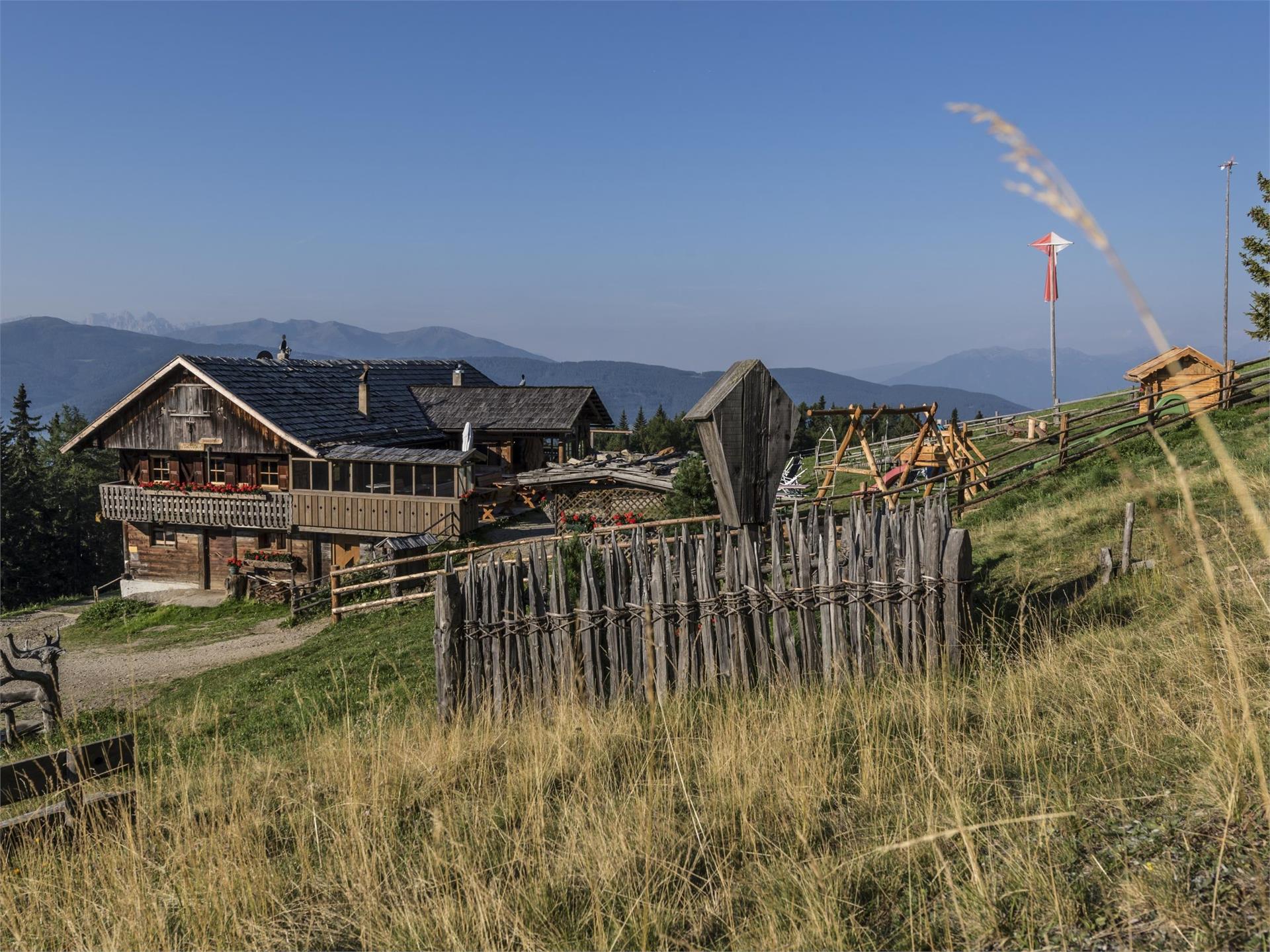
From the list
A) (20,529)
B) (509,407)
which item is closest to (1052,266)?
(509,407)

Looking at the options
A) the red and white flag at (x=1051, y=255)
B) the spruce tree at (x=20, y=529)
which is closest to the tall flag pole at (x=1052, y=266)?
the red and white flag at (x=1051, y=255)

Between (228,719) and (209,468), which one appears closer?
(228,719)

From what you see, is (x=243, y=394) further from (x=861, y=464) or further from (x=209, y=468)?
(x=861, y=464)

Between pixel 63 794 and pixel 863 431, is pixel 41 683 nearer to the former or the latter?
pixel 63 794

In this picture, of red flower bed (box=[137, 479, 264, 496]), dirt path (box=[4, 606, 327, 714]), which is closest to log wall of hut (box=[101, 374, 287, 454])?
red flower bed (box=[137, 479, 264, 496])

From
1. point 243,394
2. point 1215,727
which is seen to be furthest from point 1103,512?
point 243,394

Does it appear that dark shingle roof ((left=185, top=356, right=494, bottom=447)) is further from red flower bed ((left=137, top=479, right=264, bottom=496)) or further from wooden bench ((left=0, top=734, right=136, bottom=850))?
wooden bench ((left=0, top=734, right=136, bottom=850))

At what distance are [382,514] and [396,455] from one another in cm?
177

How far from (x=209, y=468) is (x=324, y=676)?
18.6m

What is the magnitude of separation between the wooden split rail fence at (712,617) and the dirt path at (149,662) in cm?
993

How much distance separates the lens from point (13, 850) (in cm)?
421

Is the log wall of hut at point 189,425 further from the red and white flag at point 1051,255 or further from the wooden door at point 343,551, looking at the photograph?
the red and white flag at point 1051,255

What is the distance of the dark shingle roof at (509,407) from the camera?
3378 cm

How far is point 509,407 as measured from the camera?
3472cm
